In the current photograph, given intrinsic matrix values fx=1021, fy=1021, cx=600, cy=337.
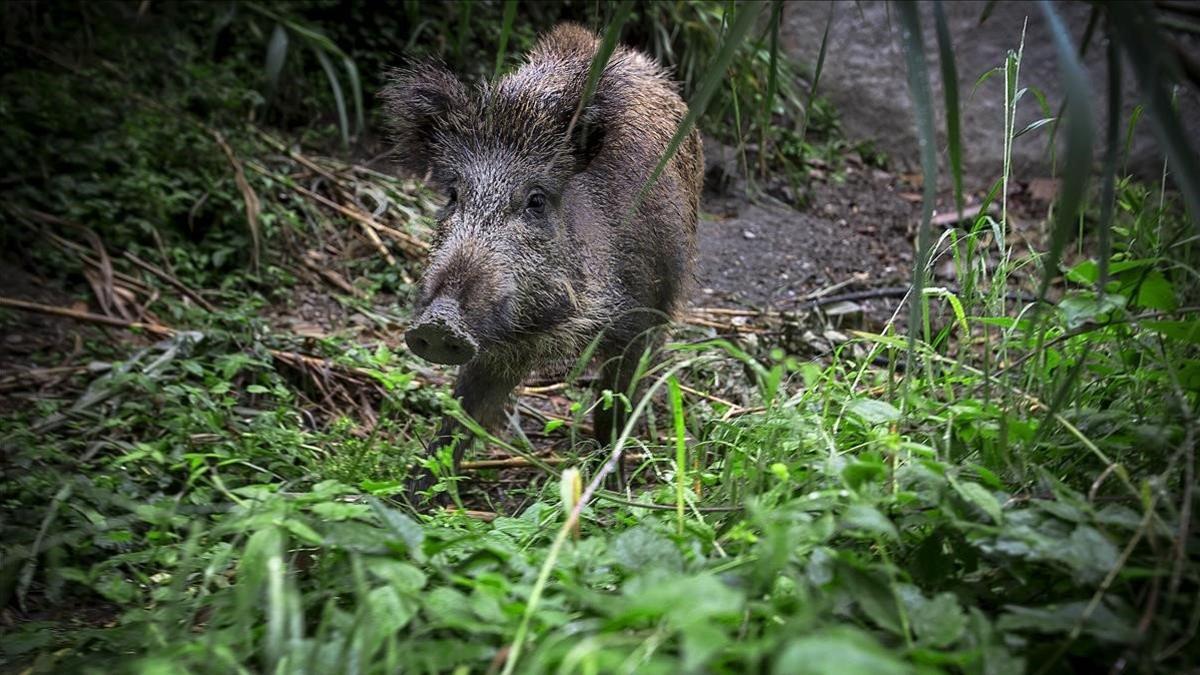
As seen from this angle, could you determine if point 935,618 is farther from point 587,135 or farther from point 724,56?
point 587,135

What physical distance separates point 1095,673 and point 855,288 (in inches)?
169

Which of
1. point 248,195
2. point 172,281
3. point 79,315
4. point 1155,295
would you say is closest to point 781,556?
point 1155,295

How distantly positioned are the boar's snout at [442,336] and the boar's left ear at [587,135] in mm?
796

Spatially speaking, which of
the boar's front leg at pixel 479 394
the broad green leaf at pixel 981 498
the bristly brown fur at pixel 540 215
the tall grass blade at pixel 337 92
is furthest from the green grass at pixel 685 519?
the tall grass blade at pixel 337 92

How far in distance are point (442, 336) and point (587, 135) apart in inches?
37.7

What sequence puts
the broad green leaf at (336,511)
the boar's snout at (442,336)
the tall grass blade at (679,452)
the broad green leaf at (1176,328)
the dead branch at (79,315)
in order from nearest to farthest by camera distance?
the broad green leaf at (336,511)
the tall grass blade at (679,452)
the broad green leaf at (1176,328)
the boar's snout at (442,336)
the dead branch at (79,315)

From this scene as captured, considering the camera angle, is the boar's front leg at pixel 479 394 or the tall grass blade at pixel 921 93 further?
the boar's front leg at pixel 479 394

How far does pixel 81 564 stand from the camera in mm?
2533

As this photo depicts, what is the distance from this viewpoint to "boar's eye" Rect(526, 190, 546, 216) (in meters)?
3.31

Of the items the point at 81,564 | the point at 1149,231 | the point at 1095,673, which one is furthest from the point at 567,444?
the point at 1095,673

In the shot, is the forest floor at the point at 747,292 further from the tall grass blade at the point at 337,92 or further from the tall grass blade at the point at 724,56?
the tall grass blade at the point at 724,56

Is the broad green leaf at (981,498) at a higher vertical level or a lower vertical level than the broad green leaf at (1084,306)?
lower

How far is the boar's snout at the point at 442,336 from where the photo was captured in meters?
2.83

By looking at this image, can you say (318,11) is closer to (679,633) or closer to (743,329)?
(743,329)
